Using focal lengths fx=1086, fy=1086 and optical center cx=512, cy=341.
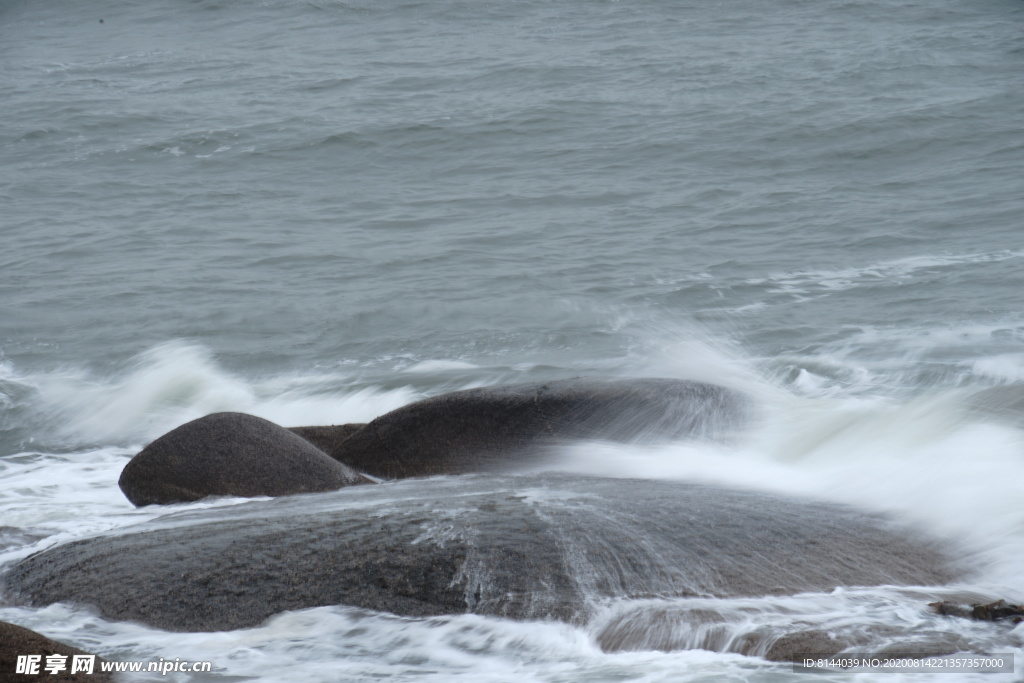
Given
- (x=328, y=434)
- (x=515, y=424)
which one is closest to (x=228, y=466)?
(x=328, y=434)

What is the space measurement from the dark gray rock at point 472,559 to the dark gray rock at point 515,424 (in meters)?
1.46

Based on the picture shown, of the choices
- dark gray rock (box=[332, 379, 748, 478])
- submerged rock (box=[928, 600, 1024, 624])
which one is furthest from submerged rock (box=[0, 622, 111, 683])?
submerged rock (box=[928, 600, 1024, 624])

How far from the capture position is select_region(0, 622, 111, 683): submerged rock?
318 cm

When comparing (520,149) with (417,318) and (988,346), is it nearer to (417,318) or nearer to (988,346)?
(417,318)

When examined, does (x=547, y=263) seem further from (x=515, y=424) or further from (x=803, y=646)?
(x=803, y=646)

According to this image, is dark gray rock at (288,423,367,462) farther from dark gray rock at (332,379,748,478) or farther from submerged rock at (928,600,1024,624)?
submerged rock at (928,600,1024,624)

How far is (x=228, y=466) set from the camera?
A: 5.70 meters

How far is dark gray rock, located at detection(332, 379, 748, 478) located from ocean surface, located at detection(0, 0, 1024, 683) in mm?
257

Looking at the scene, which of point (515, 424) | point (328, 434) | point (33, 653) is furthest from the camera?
point (328, 434)

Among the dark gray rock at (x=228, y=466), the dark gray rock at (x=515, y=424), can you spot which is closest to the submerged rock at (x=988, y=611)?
the dark gray rock at (x=515, y=424)

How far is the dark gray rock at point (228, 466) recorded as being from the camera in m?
5.62

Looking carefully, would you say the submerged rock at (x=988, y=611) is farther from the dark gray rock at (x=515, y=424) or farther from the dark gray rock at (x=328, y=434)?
the dark gray rock at (x=328, y=434)

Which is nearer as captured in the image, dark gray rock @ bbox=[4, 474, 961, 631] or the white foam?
dark gray rock @ bbox=[4, 474, 961, 631]

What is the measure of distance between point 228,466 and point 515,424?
1592mm
